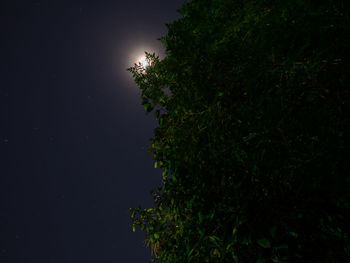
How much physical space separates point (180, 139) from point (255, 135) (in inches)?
38.8

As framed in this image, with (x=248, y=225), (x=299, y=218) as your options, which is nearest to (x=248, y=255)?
(x=248, y=225)

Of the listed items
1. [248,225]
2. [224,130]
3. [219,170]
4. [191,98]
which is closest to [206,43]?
[191,98]

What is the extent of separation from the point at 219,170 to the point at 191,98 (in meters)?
1.08

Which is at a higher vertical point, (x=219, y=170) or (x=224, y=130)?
(x=224, y=130)

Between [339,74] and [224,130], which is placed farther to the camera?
[224,130]

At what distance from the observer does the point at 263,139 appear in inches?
84.9

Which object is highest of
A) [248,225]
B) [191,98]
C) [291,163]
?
[191,98]

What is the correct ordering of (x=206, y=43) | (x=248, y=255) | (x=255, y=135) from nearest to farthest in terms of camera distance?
(x=255, y=135) < (x=248, y=255) < (x=206, y=43)

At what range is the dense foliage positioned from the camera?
6.59ft

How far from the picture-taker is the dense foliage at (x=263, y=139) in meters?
2.01

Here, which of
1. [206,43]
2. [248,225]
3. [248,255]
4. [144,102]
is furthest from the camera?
[144,102]

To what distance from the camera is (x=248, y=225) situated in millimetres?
2430

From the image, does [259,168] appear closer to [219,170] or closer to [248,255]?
[219,170]

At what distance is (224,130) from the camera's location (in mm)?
2531
